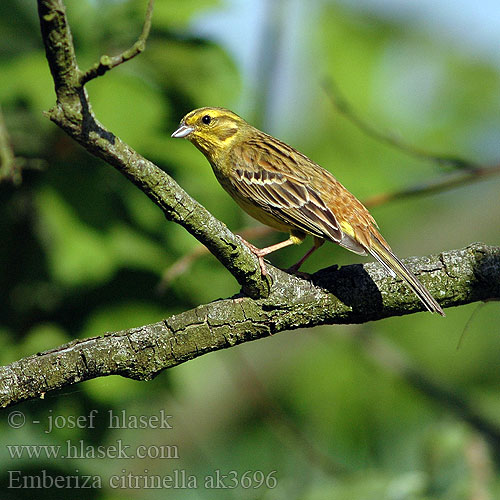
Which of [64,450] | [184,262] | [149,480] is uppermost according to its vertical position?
[184,262]

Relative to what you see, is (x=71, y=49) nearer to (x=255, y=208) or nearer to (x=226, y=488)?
(x=255, y=208)

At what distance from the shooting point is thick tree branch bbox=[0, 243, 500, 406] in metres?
3.54

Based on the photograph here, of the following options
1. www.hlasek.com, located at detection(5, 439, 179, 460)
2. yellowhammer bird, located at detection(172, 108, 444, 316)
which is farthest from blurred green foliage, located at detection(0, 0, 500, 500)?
yellowhammer bird, located at detection(172, 108, 444, 316)

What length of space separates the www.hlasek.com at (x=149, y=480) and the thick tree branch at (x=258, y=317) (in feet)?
6.08

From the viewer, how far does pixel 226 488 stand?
5660mm

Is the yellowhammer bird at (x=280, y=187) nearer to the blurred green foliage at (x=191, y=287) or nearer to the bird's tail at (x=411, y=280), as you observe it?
the blurred green foliage at (x=191, y=287)

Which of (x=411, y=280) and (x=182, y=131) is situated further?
(x=182, y=131)

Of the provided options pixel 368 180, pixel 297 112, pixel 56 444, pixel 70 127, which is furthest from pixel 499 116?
pixel 70 127

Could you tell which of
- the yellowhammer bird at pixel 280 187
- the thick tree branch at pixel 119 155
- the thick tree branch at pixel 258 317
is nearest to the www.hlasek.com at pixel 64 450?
the yellowhammer bird at pixel 280 187

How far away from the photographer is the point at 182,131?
5449 mm

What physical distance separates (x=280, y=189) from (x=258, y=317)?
1.86 m

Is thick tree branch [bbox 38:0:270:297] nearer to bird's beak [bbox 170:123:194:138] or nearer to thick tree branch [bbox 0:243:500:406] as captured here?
thick tree branch [bbox 0:243:500:406]

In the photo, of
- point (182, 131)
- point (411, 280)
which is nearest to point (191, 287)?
point (182, 131)

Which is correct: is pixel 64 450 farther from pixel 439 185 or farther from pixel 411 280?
pixel 439 185
